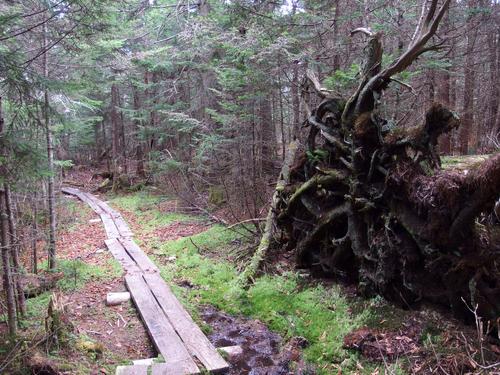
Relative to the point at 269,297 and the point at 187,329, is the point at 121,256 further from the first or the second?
the point at 269,297

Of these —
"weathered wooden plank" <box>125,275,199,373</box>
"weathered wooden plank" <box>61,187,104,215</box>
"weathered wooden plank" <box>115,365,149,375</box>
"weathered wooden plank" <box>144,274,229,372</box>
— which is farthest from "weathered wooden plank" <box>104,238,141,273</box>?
"weathered wooden plank" <box>61,187,104,215</box>

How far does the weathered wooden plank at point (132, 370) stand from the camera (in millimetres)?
4958

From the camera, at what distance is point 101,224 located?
581 inches

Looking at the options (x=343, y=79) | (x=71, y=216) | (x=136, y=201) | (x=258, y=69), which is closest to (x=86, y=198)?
(x=136, y=201)

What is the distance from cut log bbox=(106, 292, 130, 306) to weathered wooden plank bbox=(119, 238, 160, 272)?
4.54ft

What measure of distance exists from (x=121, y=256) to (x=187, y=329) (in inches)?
188

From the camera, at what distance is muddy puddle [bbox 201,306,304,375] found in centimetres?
536

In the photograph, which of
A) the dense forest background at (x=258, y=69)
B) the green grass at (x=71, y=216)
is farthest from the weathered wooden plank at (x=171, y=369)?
the green grass at (x=71, y=216)

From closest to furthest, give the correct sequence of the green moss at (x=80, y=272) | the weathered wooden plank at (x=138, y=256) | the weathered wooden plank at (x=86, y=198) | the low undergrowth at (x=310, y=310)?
the low undergrowth at (x=310, y=310) → the green moss at (x=80, y=272) → the weathered wooden plank at (x=138, y=256) → the weathered wooden plank at (x=86, y=198)

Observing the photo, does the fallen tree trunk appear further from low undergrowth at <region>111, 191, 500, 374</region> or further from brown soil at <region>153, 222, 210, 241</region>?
brown soil at <region>153, 222, 210, 241</region>

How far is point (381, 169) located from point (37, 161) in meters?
5.08

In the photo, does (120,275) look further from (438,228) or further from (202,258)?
(438,228)

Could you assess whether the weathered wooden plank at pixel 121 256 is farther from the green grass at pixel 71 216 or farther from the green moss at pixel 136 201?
the green moss at pixel 136 201

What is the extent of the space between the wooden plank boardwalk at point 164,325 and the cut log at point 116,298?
0.13m
